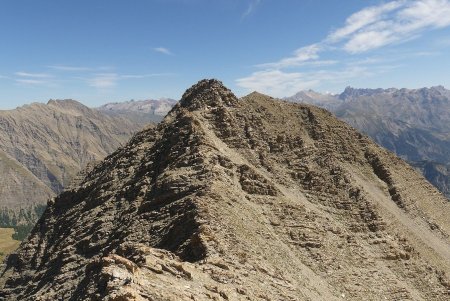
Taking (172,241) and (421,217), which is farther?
(421,217)

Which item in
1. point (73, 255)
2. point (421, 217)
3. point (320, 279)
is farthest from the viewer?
point (421, 217)

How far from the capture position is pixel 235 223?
5441 cm

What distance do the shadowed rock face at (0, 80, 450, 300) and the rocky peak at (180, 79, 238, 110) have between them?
0.32 metres

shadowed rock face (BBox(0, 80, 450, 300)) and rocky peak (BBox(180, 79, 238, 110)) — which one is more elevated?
rocky peak (BBox(180, 79, 238, 110))

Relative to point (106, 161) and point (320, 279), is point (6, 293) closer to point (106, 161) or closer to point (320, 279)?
point (106, 161)

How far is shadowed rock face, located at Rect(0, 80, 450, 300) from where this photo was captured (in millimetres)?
45219

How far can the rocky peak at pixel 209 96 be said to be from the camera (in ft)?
297

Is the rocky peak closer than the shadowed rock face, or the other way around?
the shadowed rock face

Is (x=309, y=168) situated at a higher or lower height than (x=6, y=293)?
higher

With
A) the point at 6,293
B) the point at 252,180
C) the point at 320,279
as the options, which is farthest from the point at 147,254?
the point at 6,293

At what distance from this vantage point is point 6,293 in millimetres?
71938

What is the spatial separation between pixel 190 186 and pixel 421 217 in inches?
2357

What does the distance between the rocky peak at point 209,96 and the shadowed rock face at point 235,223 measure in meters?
0.32

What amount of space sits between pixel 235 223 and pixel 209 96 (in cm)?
4223
